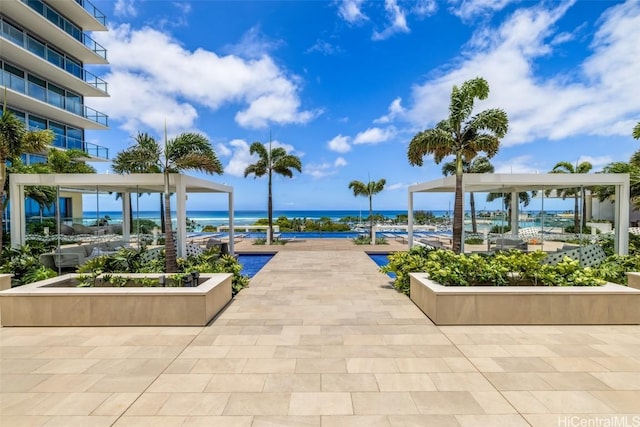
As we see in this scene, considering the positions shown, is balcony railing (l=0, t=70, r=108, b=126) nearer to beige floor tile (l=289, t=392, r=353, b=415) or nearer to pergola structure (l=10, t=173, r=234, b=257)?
pergola structure (l=10, t=173, r=234, b=257)

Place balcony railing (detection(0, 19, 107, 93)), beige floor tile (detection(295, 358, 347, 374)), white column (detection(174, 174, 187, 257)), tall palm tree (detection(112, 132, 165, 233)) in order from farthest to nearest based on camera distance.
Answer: balcony railing (detection(0, 19, 107, 93)) < white column (detection(174, 174, 187, 257)) < tall palm tree (detection(112, 132, 165, 233)) < beige floor tile (detection(295, 358, 347, 374))

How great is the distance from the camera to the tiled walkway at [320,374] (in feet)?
9.71

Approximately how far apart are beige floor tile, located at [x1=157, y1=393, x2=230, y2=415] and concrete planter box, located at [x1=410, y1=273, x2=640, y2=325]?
11.6 ft

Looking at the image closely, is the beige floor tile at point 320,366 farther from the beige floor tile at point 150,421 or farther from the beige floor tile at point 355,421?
the beige floor tile at point 150,421

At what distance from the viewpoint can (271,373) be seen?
3715 millimetres

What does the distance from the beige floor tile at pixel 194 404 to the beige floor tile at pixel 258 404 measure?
0.09 metres

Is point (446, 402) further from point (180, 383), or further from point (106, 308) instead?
point (106, 308)

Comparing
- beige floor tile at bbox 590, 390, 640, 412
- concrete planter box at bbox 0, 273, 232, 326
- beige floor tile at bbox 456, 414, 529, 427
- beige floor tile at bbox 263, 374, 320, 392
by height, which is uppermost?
concrete planter box at bbox 0, 273, 232, 326

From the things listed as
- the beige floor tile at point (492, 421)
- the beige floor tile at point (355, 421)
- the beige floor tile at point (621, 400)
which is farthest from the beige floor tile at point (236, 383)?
the beige floor tile at point (621, 400)

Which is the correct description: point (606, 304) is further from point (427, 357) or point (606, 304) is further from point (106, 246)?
point (106, 246)

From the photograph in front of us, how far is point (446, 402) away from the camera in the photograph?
3.14 meters

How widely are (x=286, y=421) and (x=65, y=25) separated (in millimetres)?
27177

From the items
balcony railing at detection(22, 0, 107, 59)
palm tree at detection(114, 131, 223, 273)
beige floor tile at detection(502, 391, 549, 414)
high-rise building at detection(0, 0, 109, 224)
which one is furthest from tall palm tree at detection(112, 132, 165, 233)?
balcony railing at detection(22, 0, 107, 59)

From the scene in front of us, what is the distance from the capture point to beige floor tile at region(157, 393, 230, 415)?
3.00 m
